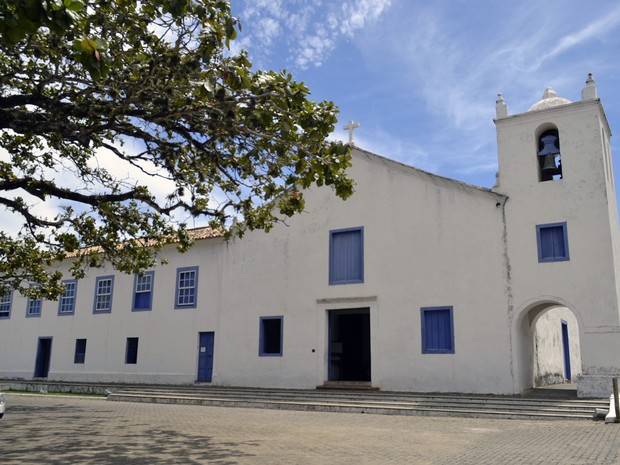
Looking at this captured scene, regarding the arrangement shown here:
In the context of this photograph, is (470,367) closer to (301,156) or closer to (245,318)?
(245,318)

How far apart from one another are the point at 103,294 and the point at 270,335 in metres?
8.68

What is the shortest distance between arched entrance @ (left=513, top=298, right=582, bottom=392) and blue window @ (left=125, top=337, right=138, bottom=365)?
14590 mm

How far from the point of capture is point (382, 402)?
49.7ft

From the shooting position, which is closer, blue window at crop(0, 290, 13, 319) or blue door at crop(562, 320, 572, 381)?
blue door at crop(562, 320, 572, 381)

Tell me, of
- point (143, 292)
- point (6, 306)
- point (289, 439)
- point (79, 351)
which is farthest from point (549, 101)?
point (6, 306)

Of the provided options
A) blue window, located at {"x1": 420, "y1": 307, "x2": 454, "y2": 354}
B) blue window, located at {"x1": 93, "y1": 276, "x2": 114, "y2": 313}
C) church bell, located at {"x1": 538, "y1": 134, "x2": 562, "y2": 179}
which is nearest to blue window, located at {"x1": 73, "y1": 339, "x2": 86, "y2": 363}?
blue window, located at {"x1": 93, "y1": 276, "x2": 114, "y2": 313}

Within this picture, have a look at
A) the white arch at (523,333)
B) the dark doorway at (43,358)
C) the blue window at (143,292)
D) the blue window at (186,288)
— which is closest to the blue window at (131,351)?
the blue window at (143,292)

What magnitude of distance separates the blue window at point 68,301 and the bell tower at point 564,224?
18594mm

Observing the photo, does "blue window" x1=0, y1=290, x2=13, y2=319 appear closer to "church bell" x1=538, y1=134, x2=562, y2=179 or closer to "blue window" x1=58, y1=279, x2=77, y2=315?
"blue window" x1=58, y1=279, x2=77, y2=315

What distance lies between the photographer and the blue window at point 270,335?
1992 cm

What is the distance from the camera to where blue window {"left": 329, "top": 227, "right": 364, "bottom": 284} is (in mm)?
18719

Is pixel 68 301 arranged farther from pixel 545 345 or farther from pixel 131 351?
pixel 545 345

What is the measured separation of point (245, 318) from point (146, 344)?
484cm

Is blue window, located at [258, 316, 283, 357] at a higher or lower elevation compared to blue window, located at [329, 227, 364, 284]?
lower
